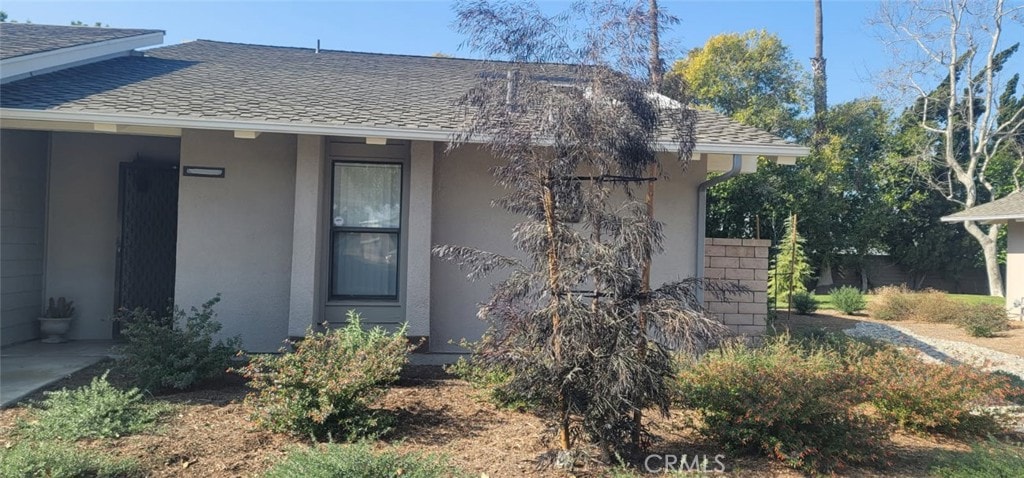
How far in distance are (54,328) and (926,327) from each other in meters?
16.7

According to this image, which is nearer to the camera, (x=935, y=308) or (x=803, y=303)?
(x=803, y=303)

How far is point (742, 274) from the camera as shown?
30.5 ft

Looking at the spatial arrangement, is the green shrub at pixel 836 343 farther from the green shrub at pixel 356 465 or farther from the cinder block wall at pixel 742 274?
the green shrub at pixel 356 465

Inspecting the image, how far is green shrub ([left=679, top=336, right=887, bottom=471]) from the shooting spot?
15.7ft

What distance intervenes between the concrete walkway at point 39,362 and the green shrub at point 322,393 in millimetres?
2517

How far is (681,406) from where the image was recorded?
17.8 feet

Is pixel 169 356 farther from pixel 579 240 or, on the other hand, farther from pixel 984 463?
pixel 984 463

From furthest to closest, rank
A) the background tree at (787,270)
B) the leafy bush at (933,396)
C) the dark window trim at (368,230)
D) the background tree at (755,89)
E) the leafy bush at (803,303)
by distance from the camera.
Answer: the background tree at (755,89) → the background tree at (787,270) → the leafy bush at (803,303) → the dark window trim at (368,230) → the leafy bush at (933,396)

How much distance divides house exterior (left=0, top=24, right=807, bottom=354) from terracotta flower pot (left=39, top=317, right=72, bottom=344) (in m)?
0.23

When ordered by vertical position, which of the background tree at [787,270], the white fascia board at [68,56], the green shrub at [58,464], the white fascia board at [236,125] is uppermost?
the white fascia board at [68,56]

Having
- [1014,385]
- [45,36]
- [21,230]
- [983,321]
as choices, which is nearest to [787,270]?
[983,321]

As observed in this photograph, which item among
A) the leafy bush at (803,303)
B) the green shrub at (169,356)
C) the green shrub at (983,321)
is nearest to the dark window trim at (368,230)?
the green shrub at (169,356)

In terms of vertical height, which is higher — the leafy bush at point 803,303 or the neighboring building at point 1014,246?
the neighboring building at point 1014,246

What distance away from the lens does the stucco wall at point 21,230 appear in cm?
785
